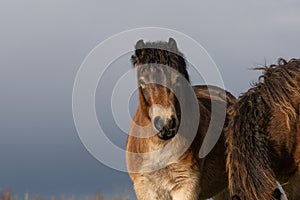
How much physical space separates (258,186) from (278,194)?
0.52m

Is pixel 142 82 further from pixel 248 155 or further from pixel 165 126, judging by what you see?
pixel 248 155

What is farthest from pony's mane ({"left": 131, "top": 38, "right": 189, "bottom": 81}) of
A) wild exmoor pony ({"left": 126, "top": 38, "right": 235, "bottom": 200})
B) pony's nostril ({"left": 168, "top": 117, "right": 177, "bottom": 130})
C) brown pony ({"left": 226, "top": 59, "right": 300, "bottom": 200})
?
brown pony ({"left": 226, "top": 59, "right": 300, "bottom": 200})

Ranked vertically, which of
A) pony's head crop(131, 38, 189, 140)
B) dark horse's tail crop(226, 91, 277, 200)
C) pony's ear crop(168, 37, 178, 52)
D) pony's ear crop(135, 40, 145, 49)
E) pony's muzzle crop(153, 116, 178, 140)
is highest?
pony's ear crop(135, 40, 145, 49)

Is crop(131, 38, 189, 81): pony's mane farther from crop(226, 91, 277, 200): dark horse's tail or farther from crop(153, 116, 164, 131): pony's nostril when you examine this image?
crop(226, 91, 277, 200): dark horse's tail

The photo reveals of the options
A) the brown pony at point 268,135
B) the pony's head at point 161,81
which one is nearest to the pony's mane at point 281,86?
the brown pony at point 268,135

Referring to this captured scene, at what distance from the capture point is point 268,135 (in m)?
7.84

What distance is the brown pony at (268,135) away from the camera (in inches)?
293

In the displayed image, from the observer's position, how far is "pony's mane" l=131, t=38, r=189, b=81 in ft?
28.6

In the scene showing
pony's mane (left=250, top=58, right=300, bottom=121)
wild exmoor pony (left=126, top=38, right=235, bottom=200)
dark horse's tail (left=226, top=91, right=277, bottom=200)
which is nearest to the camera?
dark horse's tail (left=226, top=91, right=277, bottom=200)

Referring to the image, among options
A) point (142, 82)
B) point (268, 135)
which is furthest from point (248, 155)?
point (142, 82)

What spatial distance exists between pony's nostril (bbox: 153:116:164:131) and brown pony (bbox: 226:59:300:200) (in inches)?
30.6

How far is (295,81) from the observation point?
7.97 metres

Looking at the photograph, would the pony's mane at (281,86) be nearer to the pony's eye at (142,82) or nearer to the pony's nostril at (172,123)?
the pony's nostril at (172,123)

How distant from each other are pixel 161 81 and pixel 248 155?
1582 millimetres
